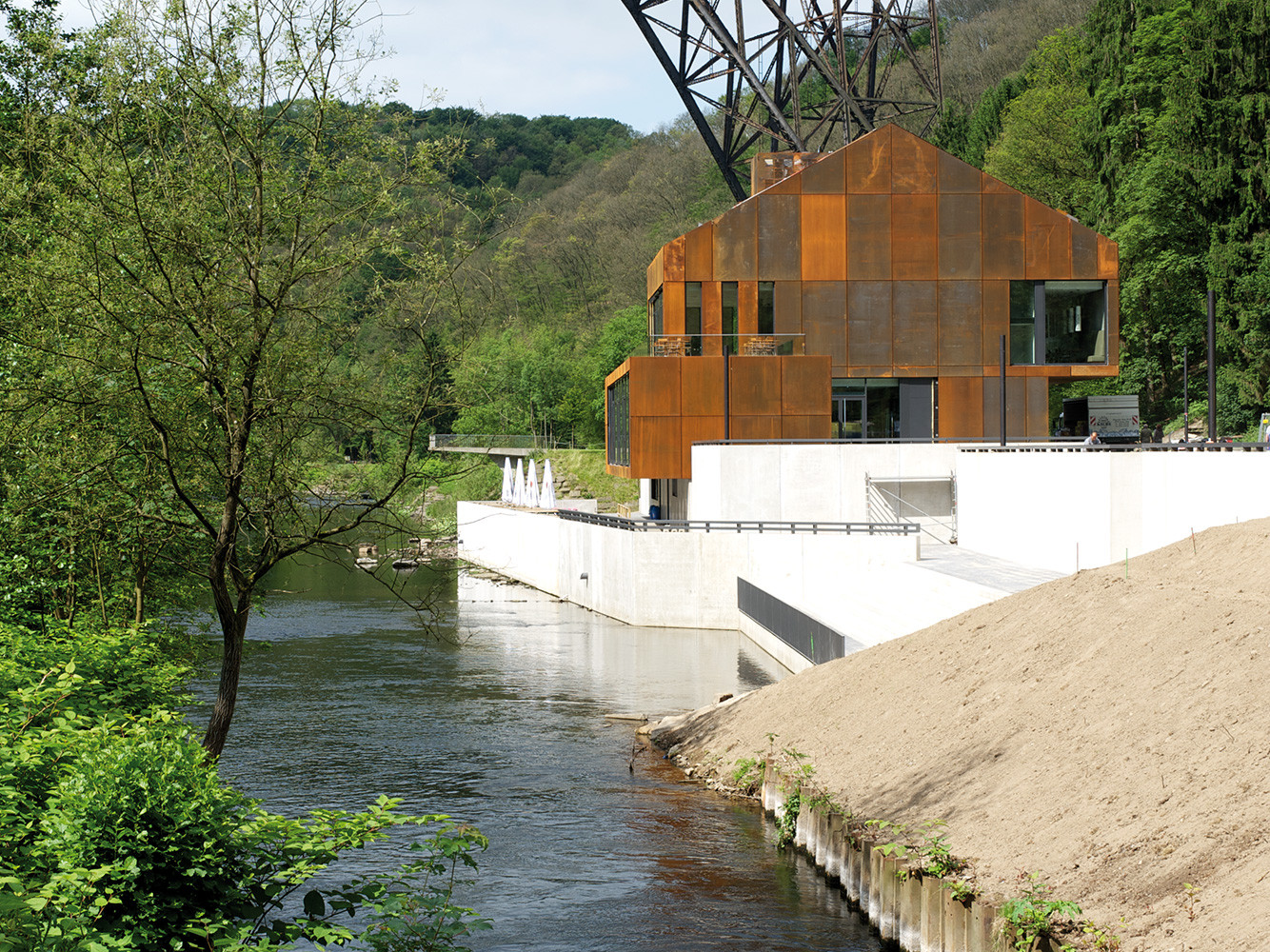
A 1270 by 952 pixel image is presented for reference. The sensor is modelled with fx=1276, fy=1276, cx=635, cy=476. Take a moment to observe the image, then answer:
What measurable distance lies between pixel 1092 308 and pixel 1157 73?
19.3m

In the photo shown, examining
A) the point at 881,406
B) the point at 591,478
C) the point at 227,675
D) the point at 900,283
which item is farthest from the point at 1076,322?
the point at 591,478

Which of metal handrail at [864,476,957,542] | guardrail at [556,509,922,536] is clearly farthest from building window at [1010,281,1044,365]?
guardrail at [556,509,922,536]

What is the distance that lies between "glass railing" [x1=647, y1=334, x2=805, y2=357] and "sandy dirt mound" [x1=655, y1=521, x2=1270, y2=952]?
870 inches

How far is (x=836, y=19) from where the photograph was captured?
53.1 metres

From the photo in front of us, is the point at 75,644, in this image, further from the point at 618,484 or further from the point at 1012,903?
the point at 618,484

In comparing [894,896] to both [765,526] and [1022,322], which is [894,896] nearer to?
[765,526]

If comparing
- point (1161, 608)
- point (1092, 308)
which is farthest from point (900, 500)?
point (1161, 608)

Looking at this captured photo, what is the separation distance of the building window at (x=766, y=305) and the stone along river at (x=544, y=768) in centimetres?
1179

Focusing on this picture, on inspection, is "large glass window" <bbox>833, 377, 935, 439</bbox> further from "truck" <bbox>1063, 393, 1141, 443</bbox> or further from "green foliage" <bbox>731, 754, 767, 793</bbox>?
"green foliage" <bbox>731, 754, 767, 793</bbox>

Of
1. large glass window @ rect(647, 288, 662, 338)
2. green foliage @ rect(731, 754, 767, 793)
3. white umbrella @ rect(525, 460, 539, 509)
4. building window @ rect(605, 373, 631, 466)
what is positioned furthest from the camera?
white umbrella @ rect(525, 460, 539, 509)

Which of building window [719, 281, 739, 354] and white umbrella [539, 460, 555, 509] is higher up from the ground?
building window [719, 281, 739, 354]

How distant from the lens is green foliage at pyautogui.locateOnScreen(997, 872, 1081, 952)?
1036 centimetres

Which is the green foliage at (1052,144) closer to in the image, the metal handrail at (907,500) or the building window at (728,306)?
the building window at (728,306)

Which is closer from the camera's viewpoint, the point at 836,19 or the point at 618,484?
the point at 836,19
